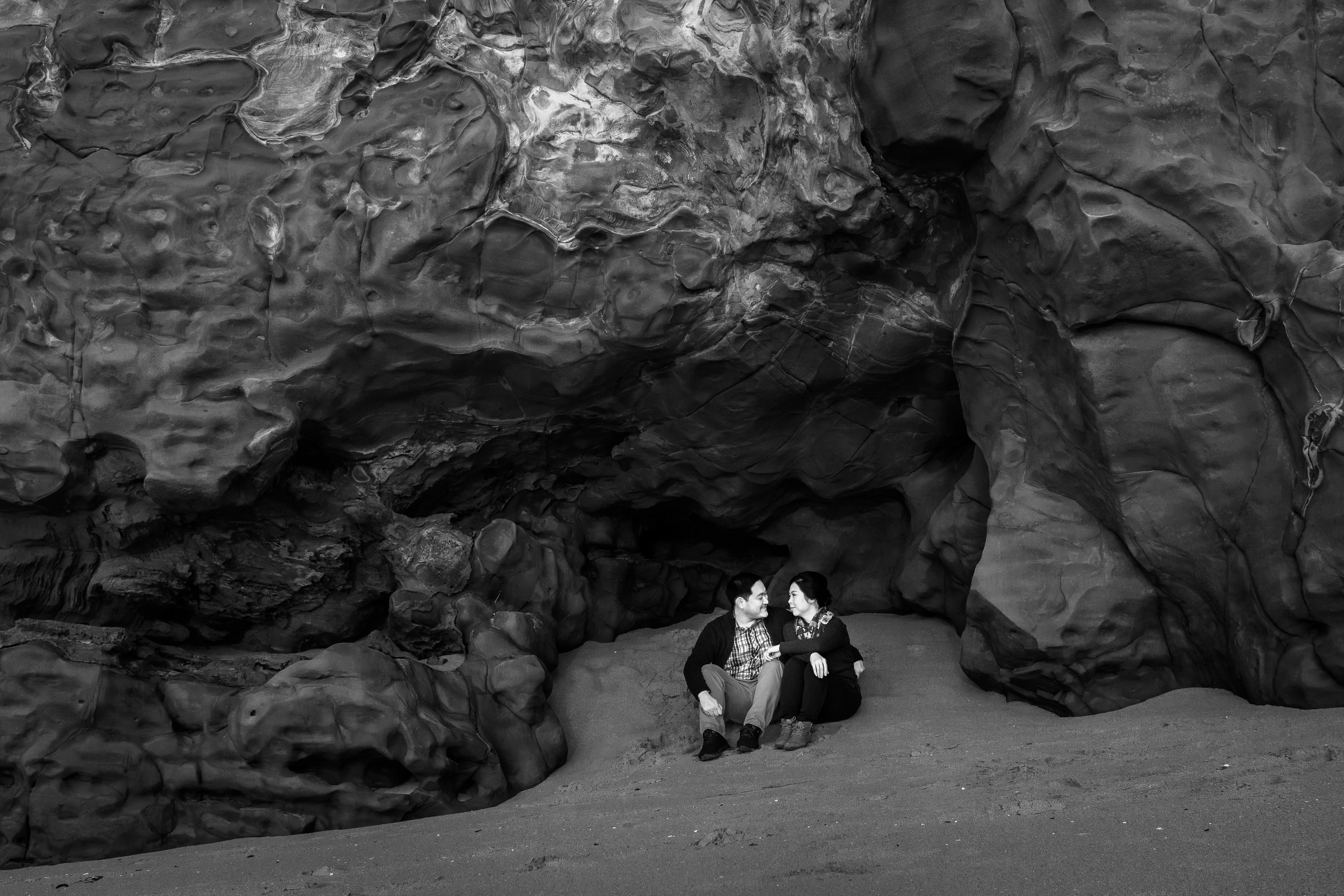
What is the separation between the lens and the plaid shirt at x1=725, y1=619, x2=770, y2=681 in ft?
18.5

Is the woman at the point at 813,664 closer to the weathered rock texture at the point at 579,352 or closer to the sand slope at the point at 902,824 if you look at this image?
the sand slope at the point at 902,824

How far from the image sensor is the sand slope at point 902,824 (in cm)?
302

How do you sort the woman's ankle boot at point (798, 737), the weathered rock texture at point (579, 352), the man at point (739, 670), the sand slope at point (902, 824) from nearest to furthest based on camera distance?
the sand slope at point (902, 824), the weathered rock texture at point (579, 352), the woman's ankle boot at point (798, 737), the man at point (739, 670)

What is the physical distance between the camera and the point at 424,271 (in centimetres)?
566

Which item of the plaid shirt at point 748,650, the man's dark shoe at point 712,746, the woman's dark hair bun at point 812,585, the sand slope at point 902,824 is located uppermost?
the sand slope at point 902,824

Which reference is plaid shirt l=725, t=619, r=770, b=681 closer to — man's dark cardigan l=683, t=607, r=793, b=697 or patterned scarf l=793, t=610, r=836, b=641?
man's dark cardigan l=683, t=607, r=793, b=697

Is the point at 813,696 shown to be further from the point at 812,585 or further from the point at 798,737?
the point at 812,585

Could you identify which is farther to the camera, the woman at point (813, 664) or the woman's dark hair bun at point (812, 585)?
the woman's dark hair bun at point (812, 585)

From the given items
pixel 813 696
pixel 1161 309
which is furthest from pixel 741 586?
pixel 1161 309

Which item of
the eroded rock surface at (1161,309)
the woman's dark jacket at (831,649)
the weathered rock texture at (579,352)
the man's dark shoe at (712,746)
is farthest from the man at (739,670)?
the eroded rock surface at (1161,309)

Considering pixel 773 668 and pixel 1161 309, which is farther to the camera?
pixel 773 668

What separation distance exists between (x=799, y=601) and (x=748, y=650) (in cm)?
36

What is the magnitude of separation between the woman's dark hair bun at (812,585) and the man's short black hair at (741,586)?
0.22 metres

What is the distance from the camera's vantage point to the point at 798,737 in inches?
197
